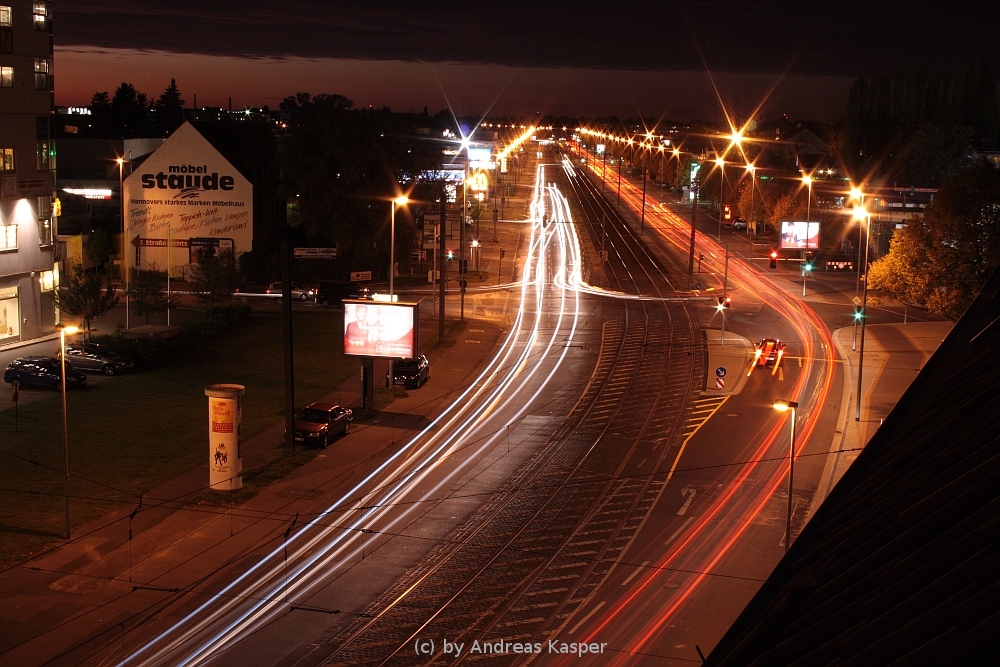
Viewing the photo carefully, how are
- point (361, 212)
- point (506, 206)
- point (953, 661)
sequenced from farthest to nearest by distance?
point (506, 206)
point (361, 212)
point (953, 661)

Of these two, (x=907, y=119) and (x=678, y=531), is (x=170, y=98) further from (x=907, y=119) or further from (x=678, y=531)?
(x=678, y=531)

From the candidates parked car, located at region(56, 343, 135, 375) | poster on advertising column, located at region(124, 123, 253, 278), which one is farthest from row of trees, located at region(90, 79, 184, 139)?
parked car, located at region(56, 343, 135, 375)

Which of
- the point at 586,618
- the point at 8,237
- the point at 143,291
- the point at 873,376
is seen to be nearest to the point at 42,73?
the point at 8,237

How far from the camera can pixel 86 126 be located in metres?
143

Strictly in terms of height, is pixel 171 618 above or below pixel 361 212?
below

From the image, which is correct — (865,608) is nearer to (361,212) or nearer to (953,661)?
(953,661)

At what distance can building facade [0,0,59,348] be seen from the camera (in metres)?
43.4

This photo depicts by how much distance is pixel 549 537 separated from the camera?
23.1 meters

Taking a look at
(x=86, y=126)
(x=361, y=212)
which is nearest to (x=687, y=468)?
(x=361, y=212)

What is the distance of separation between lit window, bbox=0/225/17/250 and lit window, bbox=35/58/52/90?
257 inches

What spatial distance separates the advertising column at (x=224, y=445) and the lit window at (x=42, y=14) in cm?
2742

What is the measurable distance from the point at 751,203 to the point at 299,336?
52413 mm

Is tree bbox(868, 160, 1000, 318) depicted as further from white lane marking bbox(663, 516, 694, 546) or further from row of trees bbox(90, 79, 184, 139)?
row of trees bbox(90, 79, 184, 139)

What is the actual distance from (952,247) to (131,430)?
122 ft
